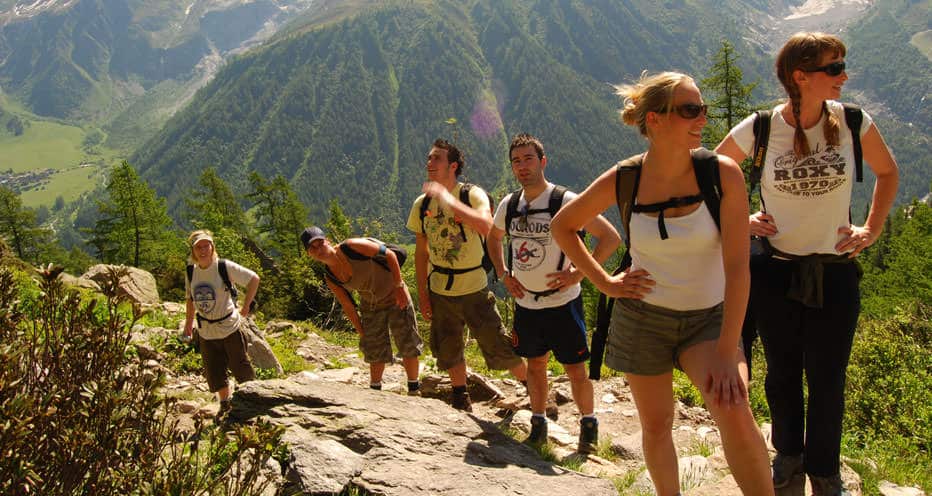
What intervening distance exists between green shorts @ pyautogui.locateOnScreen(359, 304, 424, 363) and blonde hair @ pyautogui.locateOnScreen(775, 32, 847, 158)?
4.53 m

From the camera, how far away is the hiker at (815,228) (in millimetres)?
3281

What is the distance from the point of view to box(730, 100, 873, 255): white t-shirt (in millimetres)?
3289

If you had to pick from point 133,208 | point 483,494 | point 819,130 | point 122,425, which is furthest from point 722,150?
point 133,208

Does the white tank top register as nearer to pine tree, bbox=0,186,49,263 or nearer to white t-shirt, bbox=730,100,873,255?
white t-shirt, bbox=730,100,873,255

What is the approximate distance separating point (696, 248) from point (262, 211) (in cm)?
5105

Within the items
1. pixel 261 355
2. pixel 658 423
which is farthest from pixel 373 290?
pixel 658 423

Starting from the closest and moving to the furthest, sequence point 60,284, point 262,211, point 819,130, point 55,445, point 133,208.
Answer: point 55,445 < point 60,284 < point 819,130 < point 133,208 < point 262,211

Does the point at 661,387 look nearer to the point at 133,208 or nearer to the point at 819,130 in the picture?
the point at 819,130

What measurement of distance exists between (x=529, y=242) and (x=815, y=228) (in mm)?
2280

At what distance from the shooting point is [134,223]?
4178 centimetres

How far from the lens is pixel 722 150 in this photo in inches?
147

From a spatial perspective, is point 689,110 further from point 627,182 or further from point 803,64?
point 803,64

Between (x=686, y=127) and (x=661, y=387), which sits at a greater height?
(x=686, y=127)

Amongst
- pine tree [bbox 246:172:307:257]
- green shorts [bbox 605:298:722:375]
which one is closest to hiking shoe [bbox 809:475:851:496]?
green shorts [bbox 605:298:722:375]
